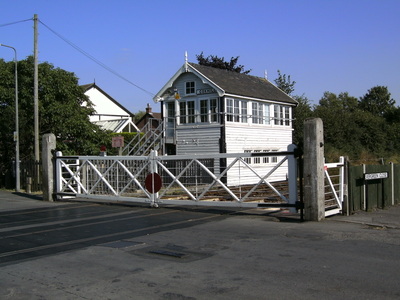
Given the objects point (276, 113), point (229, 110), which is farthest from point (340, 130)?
point (229, 110)

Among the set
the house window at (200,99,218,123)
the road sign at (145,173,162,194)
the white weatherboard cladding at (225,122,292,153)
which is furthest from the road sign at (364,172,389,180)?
the house window at (200,99,218,123)

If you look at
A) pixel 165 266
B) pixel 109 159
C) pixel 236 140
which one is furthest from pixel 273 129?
pixel 165 266

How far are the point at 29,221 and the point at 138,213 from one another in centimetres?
284

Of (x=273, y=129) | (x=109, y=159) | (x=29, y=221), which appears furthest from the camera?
A: (x=273, y=129)

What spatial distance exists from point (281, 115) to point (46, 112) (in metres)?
15.5

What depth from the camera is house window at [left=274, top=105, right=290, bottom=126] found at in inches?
A: 1185

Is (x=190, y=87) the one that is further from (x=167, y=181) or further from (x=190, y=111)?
(x=167, y=181)

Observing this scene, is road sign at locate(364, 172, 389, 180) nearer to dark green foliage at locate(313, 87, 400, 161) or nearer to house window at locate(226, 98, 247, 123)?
house window at locate(226, 98, 247, 123)

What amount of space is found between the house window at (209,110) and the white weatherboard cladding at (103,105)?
27393mm

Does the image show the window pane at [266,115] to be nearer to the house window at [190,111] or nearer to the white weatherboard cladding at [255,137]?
the white weatherboard cladding at [255,137]

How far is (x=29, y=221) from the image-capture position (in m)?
11.2

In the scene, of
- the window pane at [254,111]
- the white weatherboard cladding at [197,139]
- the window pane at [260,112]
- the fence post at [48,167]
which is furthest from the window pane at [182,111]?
the fence post at [48,167]

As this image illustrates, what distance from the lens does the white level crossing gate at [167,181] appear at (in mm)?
11578

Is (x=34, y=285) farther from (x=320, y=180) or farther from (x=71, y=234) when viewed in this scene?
(x=320, y=180)
